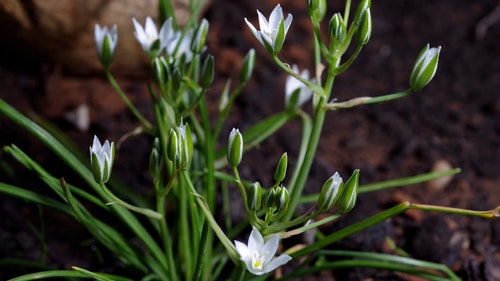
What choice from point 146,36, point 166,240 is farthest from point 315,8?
point 166,240

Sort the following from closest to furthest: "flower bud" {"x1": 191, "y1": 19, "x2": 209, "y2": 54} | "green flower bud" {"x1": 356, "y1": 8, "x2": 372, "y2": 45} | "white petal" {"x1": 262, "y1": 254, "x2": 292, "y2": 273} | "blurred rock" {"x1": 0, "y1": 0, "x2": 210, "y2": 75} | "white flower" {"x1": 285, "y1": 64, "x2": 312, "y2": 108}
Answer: "white petal" {"x1": 262, "y1": 254, "x2": 292, "y2": 273}, "green flower bud" {"x1": 356, "y1": 8, "x2": 372, "y2": 45}, "flower bud" {"x1": 191, "y1": 19, "x2": 209, "y2": 54}, "white flower" {"x1": 285, "y1": 64, "x2": 312, "y2": 108}, "blurred rock" {"x1": 0, "y1": 0, "x2": 210, "y2": 75}

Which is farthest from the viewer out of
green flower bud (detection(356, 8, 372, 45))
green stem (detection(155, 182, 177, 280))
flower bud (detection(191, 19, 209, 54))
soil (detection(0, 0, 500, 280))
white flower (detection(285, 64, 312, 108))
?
soil (detection(0, 0, 500, 280))

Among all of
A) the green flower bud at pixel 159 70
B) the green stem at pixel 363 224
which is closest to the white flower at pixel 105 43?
the green flower bud at pixel 159 70

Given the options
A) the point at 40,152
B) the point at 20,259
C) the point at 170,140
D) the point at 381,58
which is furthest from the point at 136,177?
the point at 381,58

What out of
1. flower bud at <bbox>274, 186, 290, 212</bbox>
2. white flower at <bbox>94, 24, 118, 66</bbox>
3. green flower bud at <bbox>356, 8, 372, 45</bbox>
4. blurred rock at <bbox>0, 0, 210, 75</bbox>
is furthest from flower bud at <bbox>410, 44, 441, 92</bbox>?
blurred rock at <bbox>0, 0, 210, 75</bbox>

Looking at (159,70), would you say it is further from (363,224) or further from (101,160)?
(363,224)

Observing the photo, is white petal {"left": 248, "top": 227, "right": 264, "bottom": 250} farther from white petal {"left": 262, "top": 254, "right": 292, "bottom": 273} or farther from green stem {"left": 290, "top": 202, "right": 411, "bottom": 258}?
green stem {"left": 290, "top": 202, "right": 411, "bottom": 258}
